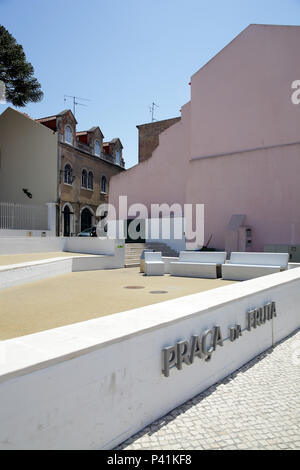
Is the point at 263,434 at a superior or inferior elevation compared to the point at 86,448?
inferior

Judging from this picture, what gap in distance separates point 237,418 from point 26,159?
29.6 m

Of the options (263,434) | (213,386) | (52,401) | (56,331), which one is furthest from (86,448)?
(213,386)

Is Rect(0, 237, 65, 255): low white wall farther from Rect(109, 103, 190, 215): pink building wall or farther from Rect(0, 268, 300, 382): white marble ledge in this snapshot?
Rect(0, 268, 300, 382): white marble ledge

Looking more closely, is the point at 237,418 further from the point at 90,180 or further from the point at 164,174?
the point at 90,180

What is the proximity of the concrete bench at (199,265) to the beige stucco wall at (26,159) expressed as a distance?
17735 mm

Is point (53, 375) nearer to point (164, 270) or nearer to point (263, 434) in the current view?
point (263, 434)

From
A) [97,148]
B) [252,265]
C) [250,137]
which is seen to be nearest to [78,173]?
[97,148]

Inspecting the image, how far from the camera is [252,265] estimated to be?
11203mm

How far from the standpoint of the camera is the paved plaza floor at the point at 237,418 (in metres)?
2.95

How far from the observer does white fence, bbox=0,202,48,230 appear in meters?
20.4

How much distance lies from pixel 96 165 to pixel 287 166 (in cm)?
1946

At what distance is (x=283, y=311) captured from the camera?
20.6 ft

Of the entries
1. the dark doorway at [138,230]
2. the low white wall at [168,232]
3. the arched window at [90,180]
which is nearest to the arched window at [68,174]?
the arched window at [90,180]
